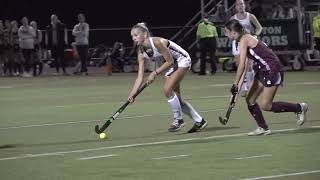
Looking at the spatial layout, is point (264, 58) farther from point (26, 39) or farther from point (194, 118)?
point (26, 39)

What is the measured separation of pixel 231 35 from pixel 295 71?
57.4 ft

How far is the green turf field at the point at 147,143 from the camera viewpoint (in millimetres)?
8273

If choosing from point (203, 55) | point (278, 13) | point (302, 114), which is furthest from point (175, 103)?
point (278, 13)

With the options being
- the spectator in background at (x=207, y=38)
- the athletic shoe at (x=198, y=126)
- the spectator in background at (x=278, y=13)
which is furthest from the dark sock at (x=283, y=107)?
the spectator in background at (x=278, y=13)

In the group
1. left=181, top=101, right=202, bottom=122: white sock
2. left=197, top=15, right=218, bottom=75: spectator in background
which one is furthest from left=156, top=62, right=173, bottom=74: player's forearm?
left=197, top=15, right=218, bottom=75: spectator in background

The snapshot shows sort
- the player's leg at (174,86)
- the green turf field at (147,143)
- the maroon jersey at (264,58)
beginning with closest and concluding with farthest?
the green turf field at (147,143)
the maroon jersey at (264,58)
the player's leg at (174,86)

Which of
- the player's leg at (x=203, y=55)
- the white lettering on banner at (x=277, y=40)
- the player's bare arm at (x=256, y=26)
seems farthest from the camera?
the white lettering on banner at (x=277, y=40)

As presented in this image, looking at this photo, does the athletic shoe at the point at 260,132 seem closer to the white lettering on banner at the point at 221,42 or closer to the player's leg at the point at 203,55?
the player's leg at the point at 203,55

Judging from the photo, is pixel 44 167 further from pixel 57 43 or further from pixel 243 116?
pixel 57 43

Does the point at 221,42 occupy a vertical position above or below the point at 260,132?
below

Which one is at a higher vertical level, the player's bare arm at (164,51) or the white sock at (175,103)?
the player's bare arm at (164,51)

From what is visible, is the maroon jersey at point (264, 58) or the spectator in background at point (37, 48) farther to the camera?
the spectator in background at point (37, 48)

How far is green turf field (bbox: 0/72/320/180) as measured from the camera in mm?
8273

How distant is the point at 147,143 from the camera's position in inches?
419
